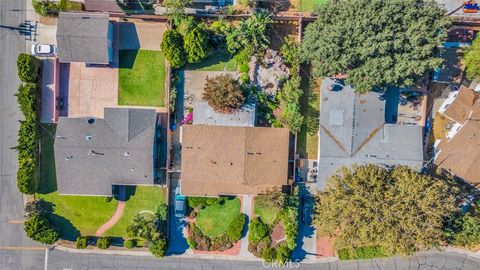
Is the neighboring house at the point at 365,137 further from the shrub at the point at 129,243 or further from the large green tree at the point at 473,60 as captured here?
the shrub at the point at 129,243

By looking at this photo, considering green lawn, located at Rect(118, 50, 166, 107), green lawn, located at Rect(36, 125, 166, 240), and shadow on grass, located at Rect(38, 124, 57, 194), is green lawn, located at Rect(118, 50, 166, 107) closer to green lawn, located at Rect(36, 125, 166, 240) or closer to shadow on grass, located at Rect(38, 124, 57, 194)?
shadow on grass, located at Rect(38, 124, 57, 194)

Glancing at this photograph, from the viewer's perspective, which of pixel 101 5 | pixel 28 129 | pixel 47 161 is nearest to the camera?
pixel 101 5

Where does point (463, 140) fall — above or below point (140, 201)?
above

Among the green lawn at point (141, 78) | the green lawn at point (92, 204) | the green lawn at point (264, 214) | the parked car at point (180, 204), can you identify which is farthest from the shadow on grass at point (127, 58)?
the green lawn at point (264, 214)

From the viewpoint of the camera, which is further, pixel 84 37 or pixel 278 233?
pixel 278 233

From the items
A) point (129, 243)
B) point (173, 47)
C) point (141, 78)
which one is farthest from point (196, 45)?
→ point (129, 243)

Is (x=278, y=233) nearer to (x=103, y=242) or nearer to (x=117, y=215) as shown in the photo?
(x=117, y=215)

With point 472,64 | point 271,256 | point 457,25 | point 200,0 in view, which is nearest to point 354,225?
point 271,256
